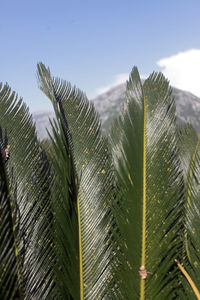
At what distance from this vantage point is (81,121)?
119 inches

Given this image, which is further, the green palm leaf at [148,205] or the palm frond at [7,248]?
the green palm leaf at [148,205]

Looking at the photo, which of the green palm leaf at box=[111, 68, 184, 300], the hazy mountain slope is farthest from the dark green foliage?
the hazy mountain slope

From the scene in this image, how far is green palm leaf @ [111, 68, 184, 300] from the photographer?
270 centimetres

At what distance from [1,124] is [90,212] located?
108 centimetres

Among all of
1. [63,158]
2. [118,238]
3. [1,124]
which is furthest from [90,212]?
[1,124]

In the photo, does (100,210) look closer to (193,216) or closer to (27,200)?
(27,200)

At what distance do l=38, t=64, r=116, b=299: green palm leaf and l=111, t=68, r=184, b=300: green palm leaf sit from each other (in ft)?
0.45

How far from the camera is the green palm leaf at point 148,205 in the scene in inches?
106

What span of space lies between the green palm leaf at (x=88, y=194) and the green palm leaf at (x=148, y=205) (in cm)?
14

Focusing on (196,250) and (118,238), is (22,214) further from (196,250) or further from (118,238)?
(196,250)

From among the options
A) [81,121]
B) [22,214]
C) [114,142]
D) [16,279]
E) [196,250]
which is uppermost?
[81,121]

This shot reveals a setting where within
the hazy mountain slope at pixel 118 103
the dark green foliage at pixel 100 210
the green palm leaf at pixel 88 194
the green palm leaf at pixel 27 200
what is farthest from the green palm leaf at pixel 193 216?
the hazy mountain slope at pixel 118 103

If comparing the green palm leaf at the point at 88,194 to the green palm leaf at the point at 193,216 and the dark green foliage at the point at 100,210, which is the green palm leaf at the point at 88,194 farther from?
the green palm leaf at the point at 193,216

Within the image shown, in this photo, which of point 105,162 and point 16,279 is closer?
point 16,279
